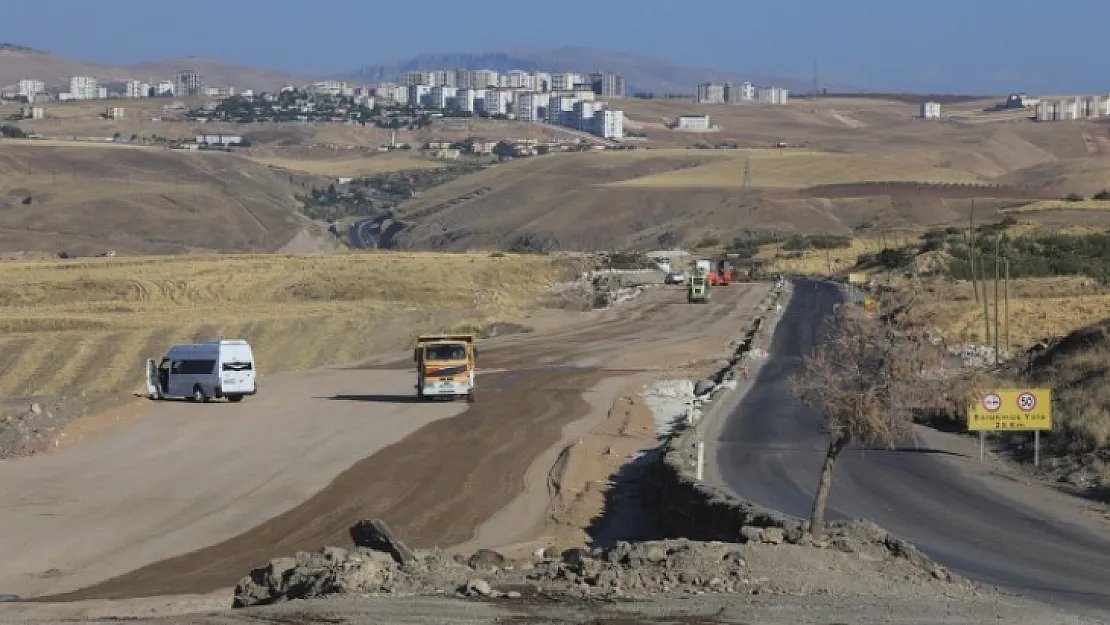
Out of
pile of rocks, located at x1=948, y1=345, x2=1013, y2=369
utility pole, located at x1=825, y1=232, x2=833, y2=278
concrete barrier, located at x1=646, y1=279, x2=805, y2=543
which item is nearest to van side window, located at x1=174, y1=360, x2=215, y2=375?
concrete barrier, located at x1=646, y1=279, x2=805, y2=543

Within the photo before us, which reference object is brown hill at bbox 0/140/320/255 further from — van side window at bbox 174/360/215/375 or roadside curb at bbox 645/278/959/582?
roadside curb at bbox 645/278/959/582

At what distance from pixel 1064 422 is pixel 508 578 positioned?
20.4 m

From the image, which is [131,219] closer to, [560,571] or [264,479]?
[264,479]

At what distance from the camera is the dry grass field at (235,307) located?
60.7m

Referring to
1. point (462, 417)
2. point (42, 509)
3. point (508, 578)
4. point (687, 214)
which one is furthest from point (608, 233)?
point (508, 578)

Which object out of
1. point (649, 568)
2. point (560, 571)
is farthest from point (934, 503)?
point (560, 571)

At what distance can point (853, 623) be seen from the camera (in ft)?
50.9

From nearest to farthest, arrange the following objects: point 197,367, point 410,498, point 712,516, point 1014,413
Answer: point 712,516, point 410,498, point 1014,413, point 197,367

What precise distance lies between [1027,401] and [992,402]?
0.77 metres

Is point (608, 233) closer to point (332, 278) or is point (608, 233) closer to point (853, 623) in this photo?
point (332, 278)

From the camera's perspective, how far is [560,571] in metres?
18.2

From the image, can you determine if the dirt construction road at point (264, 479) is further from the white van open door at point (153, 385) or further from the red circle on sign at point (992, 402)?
the red circle on sign at point (992, 402)

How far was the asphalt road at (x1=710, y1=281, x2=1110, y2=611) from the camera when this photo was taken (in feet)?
70.7

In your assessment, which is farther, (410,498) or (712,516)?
(410,498)
